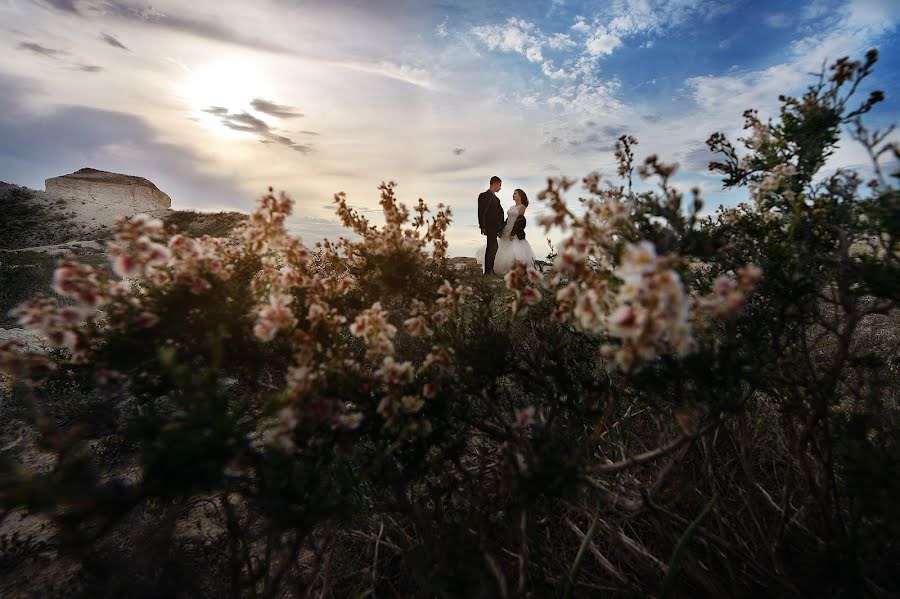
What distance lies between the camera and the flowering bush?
1.41 m

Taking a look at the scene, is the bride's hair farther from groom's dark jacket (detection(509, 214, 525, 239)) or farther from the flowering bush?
the flowering bush

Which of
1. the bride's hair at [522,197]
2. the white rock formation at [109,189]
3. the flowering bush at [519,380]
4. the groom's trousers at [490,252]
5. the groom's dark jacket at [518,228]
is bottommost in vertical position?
the flowering bush at [519,380]

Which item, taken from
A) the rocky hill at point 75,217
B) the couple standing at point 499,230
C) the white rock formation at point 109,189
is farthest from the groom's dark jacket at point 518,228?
the white rock formation at point 109,189

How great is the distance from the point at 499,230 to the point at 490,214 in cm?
42

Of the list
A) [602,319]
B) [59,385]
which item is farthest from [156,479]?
[59,385]

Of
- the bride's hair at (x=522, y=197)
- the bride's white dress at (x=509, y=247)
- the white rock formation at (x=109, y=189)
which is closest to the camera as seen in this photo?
the bride's white dress at (x=509, y=247)

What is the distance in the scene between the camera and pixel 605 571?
96.9 inches

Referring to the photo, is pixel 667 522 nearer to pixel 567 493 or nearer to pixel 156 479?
pixel 567 493

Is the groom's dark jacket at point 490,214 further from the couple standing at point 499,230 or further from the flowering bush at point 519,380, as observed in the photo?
the flowering bush at point 519,380

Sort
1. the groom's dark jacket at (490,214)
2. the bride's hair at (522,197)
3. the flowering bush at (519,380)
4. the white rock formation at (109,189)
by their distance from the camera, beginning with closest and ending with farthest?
the flowering bush at (519,380)
the bride's hair at (522,197)
the groom's dark jacket at (490,214)
the white rock formation at (109,189)

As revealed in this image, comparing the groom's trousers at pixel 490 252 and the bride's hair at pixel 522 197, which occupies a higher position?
the bride's hair at pixel 522 197

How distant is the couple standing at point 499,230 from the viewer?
380 inches

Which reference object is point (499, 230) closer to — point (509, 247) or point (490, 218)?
point (490, 218)

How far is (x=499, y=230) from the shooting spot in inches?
397
